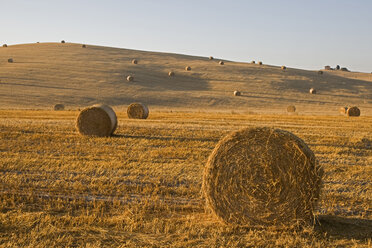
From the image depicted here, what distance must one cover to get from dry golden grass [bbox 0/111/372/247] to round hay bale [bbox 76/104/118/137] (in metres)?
2.20

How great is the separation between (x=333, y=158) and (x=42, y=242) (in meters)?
9.29

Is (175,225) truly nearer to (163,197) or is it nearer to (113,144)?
(163,197)

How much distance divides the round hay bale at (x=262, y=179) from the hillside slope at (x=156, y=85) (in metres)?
33.6

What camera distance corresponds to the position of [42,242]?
5.34 metres

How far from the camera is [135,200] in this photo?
7398 mm

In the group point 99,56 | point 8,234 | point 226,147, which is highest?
point 99,56

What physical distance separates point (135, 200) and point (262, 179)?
2.46 metres

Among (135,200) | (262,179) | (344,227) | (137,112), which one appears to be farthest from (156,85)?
(344,227)

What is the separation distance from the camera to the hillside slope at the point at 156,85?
43.0m

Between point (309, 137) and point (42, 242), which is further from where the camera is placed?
point (309, 137)

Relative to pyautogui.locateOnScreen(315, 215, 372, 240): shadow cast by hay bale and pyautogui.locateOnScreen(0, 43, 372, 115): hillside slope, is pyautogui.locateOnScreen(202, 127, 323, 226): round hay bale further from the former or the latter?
pyautogui.locateOnScreen(0, 43, 372, 115): hillside slope

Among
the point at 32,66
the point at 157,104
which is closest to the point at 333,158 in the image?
the point at 157,104

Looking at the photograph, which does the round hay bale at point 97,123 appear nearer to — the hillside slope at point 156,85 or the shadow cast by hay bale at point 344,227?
the shadow cast by hay bale at point 344,227

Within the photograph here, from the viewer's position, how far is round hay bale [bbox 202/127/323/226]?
19.8 feet
